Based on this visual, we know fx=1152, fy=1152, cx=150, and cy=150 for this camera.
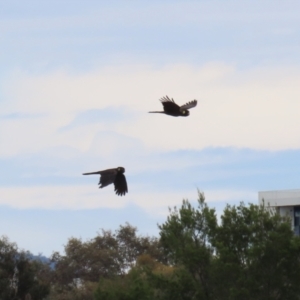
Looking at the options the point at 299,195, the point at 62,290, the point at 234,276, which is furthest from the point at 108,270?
the point at 234,276

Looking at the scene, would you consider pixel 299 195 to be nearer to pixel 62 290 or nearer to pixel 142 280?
pixel 62 290

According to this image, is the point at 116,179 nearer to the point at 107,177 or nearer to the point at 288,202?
the point at 107,177

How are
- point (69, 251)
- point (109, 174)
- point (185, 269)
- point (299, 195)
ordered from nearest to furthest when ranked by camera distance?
point (109, 174) < point (185, 269) < point (69, 251) < point (299, 195)

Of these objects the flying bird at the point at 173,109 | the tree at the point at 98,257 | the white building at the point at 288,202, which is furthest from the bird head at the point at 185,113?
the white building at the point at 288,202

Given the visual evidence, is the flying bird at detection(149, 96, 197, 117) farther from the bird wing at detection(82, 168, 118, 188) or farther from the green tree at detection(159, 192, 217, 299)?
the green tree at detection(159, 192, 217, 299)

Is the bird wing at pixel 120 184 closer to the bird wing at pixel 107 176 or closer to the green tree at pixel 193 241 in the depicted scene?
the bird wing at pixel 107 176

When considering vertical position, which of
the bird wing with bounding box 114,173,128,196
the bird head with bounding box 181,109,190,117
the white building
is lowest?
the bird wing with bounding box 114,173,128,196

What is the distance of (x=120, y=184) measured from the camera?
2070 centimetres

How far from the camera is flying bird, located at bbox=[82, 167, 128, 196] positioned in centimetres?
1973

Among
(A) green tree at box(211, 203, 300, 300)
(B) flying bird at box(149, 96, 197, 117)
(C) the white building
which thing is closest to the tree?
(C) the white building

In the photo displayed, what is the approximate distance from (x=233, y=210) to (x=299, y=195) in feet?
202

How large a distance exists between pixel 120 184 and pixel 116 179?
9.2 inches

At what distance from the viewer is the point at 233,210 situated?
196 feet

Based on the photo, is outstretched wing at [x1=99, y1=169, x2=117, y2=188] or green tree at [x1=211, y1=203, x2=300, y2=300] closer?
outstretched wing at [x1=99, y1=169, x2=117, y2=188]
